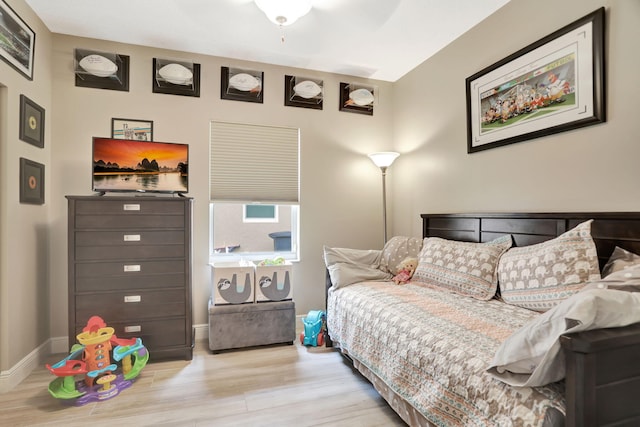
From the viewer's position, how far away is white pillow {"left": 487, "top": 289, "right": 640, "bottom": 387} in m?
0.96

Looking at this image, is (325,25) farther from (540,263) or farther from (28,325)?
(28,325)

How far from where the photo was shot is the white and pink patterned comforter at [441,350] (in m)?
1.10

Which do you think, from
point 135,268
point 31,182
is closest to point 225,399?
point 135,268

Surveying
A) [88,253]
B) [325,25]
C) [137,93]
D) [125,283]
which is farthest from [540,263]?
[137,93]

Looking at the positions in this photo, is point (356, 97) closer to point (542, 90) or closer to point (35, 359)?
point (542, 90)

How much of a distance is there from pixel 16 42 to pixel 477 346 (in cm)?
327

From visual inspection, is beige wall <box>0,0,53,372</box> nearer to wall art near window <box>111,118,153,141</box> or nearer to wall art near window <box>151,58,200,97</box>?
wall art near window <box>111,118,153,141</box>

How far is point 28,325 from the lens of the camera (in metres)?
2.45

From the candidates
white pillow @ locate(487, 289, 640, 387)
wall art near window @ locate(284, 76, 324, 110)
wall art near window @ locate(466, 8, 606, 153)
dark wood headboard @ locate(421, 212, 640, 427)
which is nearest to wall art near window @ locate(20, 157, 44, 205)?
wall art near window @ locate(284, 76, 324, 110)

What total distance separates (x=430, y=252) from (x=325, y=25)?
1.89m

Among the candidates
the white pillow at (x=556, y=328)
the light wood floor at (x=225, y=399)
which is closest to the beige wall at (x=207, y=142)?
the light wood floor at (x=225, y=399)

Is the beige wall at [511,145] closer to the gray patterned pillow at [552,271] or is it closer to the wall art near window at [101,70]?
the gray patterned pillow at [552,271]

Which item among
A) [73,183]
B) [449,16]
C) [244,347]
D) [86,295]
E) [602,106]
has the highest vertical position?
[449,16]

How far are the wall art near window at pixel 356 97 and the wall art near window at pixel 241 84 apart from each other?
34.1 inches
